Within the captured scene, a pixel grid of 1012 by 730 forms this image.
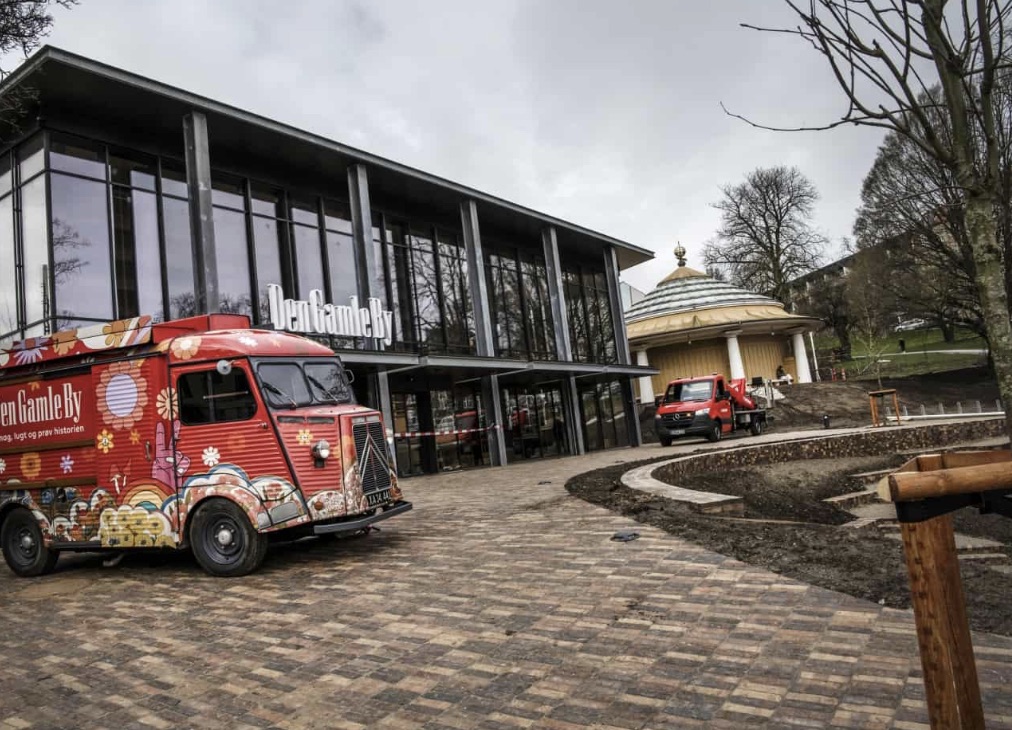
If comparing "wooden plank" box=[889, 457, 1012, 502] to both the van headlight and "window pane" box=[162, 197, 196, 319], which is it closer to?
the van headlight

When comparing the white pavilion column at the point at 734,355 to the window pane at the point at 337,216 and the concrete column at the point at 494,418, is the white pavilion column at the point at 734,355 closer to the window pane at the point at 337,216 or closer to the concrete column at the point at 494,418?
the concrete column at the point at 494,418

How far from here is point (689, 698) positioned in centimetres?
349

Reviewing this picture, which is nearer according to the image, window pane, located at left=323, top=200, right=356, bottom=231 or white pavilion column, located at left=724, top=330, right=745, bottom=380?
window pane, located at left=323, top=200, right=356, bottom=231

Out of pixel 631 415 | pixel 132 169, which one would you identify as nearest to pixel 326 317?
pixel 132 169

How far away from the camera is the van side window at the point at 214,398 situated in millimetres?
7125

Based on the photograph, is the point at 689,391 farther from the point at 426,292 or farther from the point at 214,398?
the point at 214,398

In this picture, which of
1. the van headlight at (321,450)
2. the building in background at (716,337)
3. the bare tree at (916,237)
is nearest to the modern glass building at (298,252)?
the van headlight at (321,450)

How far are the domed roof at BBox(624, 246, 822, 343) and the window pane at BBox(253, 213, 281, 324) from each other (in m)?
24.3

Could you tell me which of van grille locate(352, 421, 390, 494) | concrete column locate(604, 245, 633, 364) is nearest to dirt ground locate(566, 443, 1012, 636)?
van grille locate(352, 421, 390, 494)

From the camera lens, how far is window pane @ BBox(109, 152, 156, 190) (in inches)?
605

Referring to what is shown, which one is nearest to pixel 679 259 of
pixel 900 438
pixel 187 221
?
pixel 900 438

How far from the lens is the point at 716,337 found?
37781mm

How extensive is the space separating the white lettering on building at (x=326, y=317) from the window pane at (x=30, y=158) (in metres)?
5.31

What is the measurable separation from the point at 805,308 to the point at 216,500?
58.6 meters
